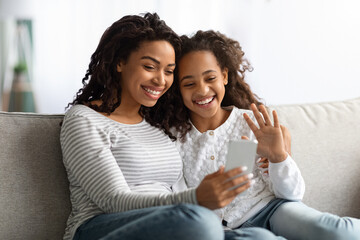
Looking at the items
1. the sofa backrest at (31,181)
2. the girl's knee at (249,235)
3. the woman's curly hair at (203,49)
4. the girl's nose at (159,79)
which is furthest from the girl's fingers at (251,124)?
the sofa backrest at (31,181)

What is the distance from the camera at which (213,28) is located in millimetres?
2809

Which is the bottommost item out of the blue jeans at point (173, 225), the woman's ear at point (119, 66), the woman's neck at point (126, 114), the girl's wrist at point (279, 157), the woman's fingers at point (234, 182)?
the blue jeans at point (173, 225)

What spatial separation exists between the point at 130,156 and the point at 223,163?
369mm

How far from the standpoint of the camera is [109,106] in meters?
1.55

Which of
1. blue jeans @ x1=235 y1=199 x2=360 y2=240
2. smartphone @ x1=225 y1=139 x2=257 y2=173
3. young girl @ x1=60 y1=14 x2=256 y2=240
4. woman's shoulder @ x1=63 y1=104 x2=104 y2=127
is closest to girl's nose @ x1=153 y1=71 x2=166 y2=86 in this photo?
young girl @ x1=60 y1=14 x2=256 y2=240

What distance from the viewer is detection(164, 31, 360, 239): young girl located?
1.51 metres

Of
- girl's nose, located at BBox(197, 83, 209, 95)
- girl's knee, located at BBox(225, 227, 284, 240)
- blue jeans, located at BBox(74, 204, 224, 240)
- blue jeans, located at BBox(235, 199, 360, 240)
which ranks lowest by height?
blue jeans, located at BBox(235, 199, 360, 240)

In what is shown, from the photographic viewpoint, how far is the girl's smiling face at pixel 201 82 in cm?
164

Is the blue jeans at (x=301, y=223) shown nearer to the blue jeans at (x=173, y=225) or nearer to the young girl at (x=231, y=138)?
the young girl at (x=231, y=138)

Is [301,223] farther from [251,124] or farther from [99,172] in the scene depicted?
[99,172]

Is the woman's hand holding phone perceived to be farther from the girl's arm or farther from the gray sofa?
the gray sofa

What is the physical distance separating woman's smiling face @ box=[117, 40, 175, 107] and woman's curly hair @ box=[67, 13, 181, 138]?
2 centimetres

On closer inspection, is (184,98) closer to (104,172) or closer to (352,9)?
(104,172)

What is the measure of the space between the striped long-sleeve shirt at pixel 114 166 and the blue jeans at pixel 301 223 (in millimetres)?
328
